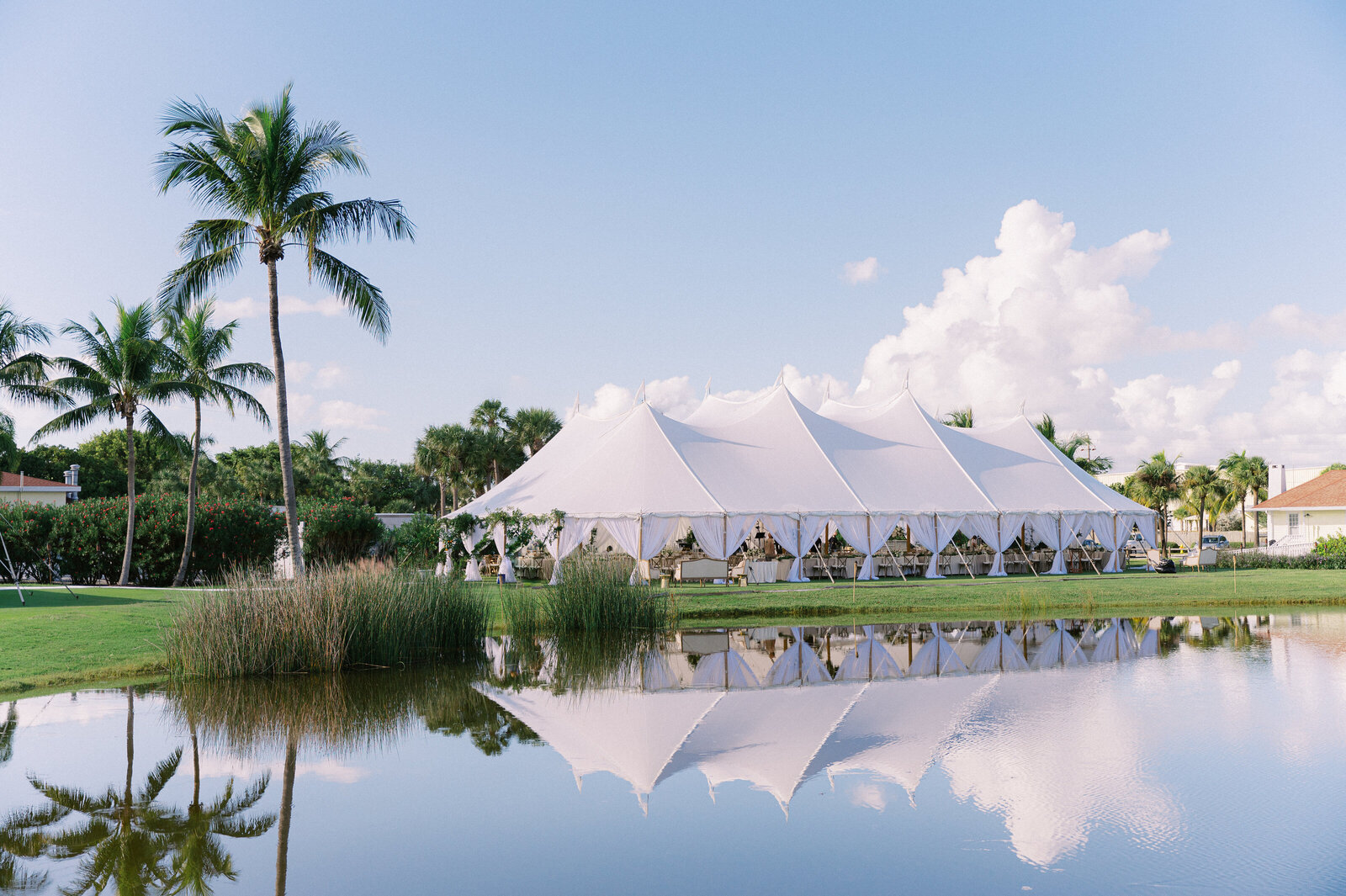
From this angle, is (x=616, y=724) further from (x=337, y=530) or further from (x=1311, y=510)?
(x=1311, y=510)

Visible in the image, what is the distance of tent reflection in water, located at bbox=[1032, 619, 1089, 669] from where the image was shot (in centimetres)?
A: 1148

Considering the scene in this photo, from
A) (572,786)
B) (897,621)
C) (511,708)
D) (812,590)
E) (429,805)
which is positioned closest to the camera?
(429,805)

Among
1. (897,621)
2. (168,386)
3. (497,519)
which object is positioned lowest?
(897,621)

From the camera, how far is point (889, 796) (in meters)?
6.18

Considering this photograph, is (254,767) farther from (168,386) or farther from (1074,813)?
(168,386)

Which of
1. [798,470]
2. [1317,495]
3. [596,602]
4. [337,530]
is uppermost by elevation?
[798,470]

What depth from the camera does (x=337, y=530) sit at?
25.1 m

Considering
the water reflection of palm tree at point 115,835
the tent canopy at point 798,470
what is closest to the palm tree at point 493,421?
the tent canopy at point 798,470

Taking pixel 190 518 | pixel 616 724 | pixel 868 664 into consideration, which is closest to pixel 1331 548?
pixel 868 664

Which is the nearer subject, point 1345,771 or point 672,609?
point 1345,771

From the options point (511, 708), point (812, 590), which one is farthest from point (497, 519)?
point (511, 708)

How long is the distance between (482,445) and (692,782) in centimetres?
3320

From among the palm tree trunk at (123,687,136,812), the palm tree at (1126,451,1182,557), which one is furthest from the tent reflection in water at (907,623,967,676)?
the palm tree at (1126,451,1182,557)

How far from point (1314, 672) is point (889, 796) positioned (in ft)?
23.5
